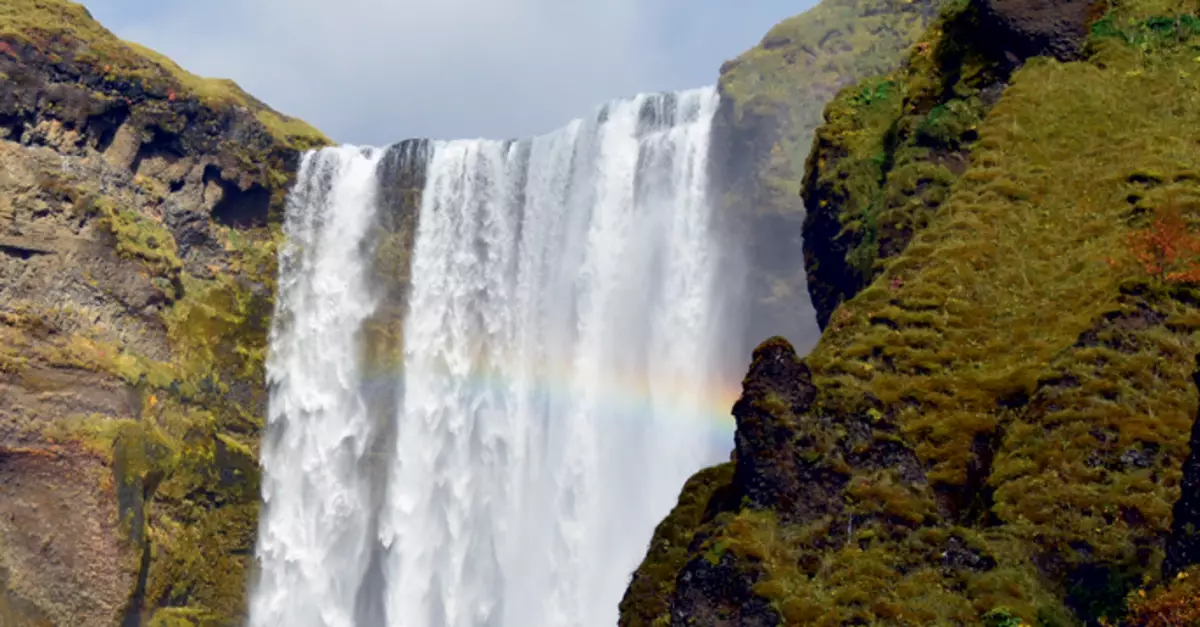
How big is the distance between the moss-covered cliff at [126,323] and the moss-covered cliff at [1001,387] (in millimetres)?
36187

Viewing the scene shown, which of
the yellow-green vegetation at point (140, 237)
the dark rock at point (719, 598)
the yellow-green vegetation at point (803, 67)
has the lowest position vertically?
the dark rock at point (719, 598)

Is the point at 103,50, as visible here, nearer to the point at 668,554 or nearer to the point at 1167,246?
the point at 668,554

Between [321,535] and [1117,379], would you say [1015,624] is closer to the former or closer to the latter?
[1117,379]

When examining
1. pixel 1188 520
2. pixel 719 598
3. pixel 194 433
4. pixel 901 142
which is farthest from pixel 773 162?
pixel 1188 520

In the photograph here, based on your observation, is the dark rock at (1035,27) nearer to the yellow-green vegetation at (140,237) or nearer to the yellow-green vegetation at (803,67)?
the yellow-green vegetation at (803,67)

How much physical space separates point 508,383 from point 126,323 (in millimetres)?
18108

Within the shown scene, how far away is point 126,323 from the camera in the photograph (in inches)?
2184

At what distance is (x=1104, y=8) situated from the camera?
1080 inches

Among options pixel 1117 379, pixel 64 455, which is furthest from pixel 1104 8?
pixel 64 455

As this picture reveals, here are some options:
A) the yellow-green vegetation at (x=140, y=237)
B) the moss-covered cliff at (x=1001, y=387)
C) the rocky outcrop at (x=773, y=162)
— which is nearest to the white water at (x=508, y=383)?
the rocky outcrop at (x=773, y=162)

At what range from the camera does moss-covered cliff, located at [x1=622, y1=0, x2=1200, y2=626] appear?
16.0 metres

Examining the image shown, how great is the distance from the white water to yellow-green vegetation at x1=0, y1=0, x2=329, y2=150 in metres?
6.64

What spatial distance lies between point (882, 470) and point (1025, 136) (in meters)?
10.5

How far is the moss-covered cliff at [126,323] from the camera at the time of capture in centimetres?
4969
